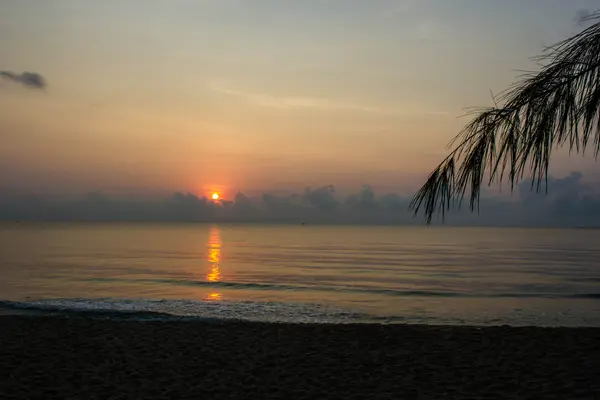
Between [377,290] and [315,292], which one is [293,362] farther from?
[377,290]

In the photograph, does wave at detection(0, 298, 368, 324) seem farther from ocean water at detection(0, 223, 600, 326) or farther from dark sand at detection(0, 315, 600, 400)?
dark sand at detection(0, 315, 600, 400)

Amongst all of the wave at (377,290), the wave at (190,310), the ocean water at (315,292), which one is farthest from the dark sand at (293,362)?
the wave at (377,290)

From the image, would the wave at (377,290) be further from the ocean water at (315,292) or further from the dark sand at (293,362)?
the dark sand at (293,362)

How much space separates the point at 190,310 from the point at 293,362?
11.0 meters

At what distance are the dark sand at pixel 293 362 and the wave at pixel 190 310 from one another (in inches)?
152

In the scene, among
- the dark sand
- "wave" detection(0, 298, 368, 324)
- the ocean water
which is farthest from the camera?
the ocean water

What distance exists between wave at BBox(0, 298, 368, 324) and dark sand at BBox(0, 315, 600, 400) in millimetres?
3849

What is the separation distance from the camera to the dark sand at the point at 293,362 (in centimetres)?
827

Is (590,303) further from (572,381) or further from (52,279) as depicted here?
(52,279)

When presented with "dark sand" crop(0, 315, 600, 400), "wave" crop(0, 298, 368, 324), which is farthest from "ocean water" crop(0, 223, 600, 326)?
"dark sand" crop(0, 315, 600, 400)

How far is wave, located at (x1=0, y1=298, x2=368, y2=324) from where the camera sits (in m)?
18.4

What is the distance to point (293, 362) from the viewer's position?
10.4 meters

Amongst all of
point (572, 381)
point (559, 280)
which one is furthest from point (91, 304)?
point (559, 280)

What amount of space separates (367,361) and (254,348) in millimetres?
2557
